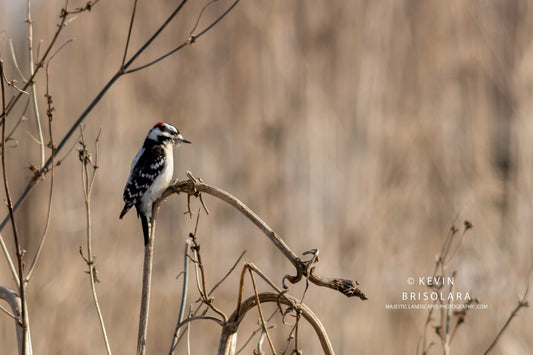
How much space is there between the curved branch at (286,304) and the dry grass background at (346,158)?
2.71m

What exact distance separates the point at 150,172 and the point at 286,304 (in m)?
1.86

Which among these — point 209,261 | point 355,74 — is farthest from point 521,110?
point 209,261

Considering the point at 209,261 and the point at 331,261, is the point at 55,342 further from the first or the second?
the point at 331,261

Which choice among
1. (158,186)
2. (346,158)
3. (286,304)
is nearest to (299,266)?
(286,304)

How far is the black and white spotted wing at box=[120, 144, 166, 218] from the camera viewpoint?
2672mm

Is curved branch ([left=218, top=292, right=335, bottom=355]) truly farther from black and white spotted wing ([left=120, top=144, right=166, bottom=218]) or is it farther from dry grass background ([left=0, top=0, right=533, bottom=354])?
dry grass background ([left=0, top=0, right=533, bottom=354])

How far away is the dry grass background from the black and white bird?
1.05 metres

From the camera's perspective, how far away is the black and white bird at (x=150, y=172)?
2.71 m

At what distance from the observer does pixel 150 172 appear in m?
2.79

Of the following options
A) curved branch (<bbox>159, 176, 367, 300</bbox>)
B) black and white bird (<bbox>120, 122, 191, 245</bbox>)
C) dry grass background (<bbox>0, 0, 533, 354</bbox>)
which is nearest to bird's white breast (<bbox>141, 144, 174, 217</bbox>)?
black and white bird (<bbox>120, 122, 191, 245</bbox>)

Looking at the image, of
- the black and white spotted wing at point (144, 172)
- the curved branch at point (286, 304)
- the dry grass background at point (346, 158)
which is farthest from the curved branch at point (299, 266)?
the dry grass background at point (346, 158)

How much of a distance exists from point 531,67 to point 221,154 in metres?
1.98

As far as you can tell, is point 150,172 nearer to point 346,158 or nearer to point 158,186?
point 158,186

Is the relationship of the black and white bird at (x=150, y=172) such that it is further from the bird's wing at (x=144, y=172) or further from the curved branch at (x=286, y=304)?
the curved branch at (x=286, y=304)
